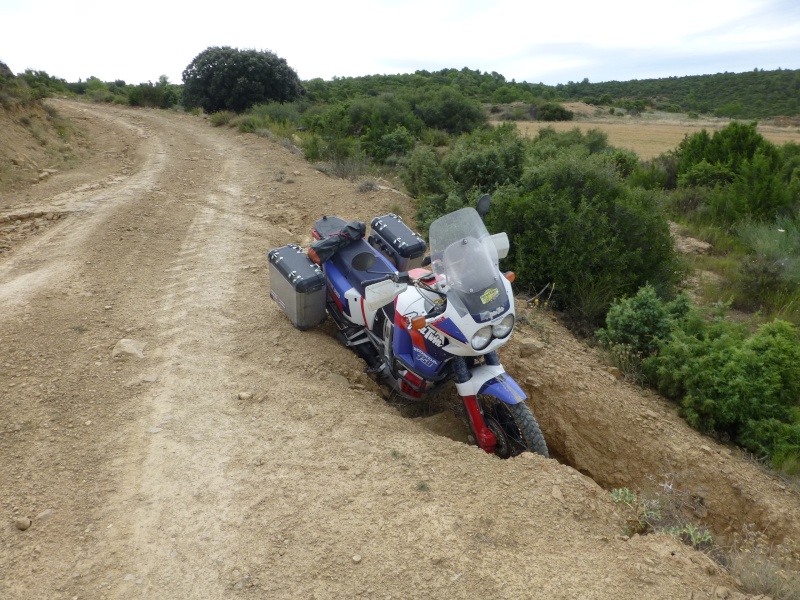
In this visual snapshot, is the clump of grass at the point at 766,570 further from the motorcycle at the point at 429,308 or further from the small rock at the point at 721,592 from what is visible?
the motorcycle at the point at 429,308

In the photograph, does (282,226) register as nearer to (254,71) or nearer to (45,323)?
(45,323)

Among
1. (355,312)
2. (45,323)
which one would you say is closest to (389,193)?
(355,312)

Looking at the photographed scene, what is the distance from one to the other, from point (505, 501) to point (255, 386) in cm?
201

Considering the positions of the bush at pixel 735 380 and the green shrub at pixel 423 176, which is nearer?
the bush at pixel 735 380

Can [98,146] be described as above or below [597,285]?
above

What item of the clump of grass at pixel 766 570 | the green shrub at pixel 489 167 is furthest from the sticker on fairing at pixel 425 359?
the green shrub at pixel 489 167

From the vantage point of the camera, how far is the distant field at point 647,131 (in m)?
25.0

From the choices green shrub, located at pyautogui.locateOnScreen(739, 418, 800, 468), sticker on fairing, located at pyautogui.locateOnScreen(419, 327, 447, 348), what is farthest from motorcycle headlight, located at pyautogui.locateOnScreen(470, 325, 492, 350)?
green shrub, located at pyautogui.locateOnScreen(739, 418, 800, 468)

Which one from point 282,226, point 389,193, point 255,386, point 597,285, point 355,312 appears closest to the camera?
point 255,386

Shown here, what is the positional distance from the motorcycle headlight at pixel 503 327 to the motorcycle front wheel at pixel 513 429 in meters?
0.54

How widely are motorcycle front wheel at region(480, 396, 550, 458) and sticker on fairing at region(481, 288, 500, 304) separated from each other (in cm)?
78

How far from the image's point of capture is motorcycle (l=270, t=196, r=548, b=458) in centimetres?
346

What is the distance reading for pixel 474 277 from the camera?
3441mm

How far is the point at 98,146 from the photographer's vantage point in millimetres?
13773
